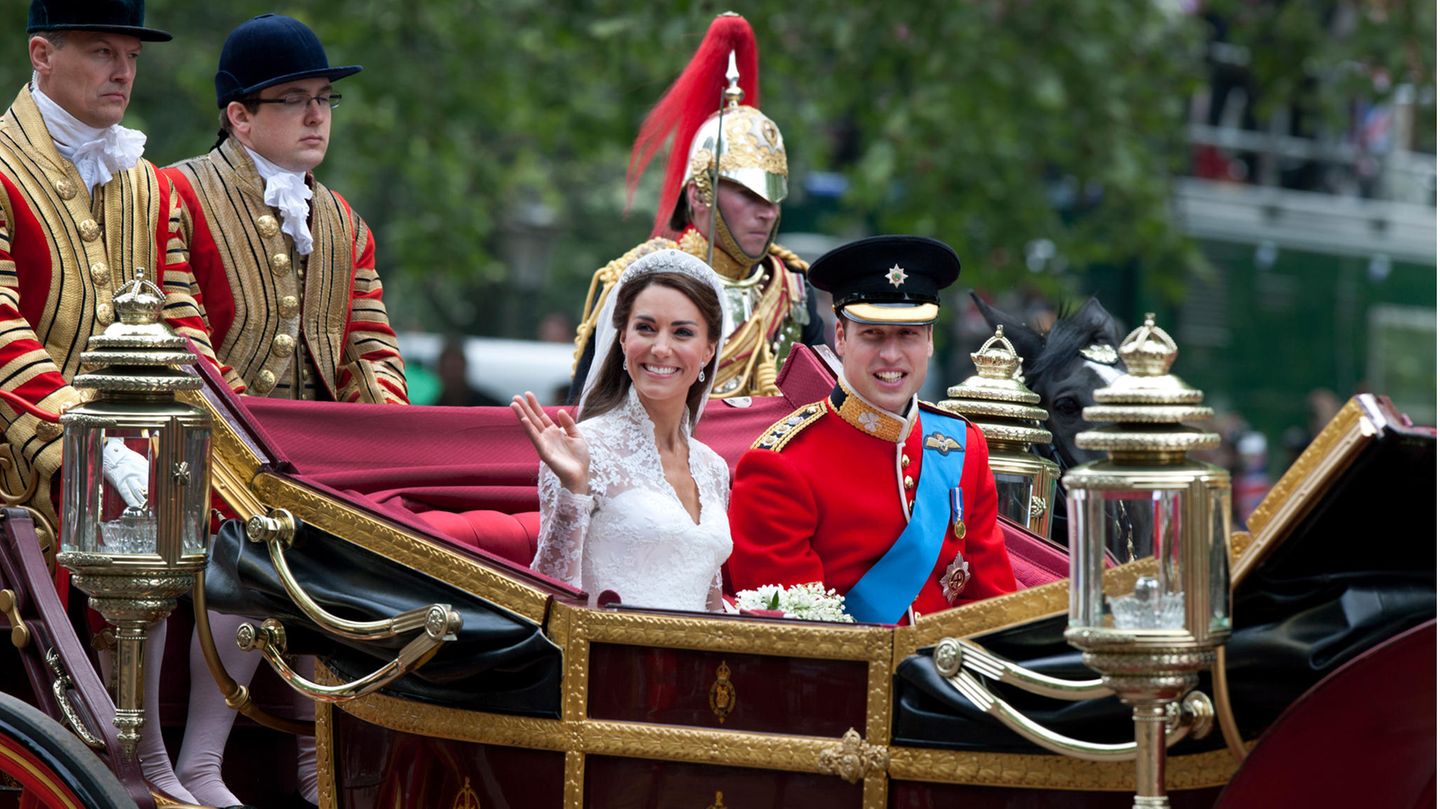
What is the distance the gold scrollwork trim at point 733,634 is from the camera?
139 inches

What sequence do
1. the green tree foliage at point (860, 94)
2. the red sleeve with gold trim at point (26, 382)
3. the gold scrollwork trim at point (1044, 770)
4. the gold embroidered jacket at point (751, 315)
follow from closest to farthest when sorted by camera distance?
the gold scrollwork trim at point (1044, 770) → the red sleeve with gold trim at point (26, 382) → the gold embroidered jacket at point (751, 315) → the green tree foliage at point (860, 94)

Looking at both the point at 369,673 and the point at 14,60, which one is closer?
the point at 369,673

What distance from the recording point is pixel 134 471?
390 cm

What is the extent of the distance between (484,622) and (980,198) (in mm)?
9041

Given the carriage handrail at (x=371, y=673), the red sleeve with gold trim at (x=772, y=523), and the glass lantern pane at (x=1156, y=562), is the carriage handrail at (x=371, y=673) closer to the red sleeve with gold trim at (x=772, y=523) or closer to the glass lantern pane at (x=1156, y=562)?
the red sleeve with gold trim at (x=772, y=523)

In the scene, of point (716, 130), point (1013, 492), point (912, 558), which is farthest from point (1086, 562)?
point (716, 130)

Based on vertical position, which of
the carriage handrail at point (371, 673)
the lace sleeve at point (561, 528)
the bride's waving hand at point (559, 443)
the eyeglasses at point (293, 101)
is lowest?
the carriage handrail at point (371, 673)

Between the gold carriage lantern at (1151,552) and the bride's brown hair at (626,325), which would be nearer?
the gold carriage lantern at (1151,552)

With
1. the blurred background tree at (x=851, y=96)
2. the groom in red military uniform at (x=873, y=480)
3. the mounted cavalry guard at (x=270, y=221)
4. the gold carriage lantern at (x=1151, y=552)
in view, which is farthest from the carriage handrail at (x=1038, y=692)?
the blurred background tree at (x=851, y=96)

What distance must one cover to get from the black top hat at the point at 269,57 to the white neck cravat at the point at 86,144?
0.31m

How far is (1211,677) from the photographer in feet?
10.6

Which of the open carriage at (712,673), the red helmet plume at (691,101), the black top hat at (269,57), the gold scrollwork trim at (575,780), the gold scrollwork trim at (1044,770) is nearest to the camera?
the open carriage at (712,673)

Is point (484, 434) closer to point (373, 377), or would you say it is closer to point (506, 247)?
point (373, 377)

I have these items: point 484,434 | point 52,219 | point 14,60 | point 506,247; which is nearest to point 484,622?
point 484,434
